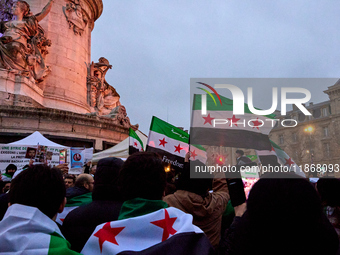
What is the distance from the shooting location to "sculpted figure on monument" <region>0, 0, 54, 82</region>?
1420cm

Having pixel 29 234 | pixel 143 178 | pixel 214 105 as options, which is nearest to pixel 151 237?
pixel 143 178

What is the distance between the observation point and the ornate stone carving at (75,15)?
59.1 feet

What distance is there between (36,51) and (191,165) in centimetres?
1465

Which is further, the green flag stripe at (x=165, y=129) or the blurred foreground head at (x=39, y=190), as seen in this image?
the green flag stripe at (x=165, y=129)

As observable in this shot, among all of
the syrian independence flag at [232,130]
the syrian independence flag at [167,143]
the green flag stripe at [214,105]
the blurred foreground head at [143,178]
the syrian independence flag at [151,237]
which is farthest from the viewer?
the syrian independence flag at [167,143]

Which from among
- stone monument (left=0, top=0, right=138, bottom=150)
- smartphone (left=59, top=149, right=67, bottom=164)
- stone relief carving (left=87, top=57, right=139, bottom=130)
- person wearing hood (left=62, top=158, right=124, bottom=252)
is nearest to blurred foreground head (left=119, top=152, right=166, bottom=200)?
person wearing hood (left=62, top=158, right=124, bottom=252)

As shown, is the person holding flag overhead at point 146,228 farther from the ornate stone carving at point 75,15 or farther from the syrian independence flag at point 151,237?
the ornate stone carving at point 75,15

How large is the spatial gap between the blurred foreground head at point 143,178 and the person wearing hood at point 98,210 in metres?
0.43

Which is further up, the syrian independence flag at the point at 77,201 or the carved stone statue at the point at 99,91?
the carved stone statue at the point at 99,91

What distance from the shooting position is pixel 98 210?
2.66 meters

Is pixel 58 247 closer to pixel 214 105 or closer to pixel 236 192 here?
pixel 236 192

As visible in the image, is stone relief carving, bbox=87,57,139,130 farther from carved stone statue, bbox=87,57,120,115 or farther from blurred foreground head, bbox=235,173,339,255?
blurred foreground head, bbox=235,173,339,255

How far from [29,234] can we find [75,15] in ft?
61.7

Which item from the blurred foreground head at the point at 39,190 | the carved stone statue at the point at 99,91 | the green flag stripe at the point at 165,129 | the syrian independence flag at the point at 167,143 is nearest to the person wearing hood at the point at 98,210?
the blurred foreground head at the point at 39,190
